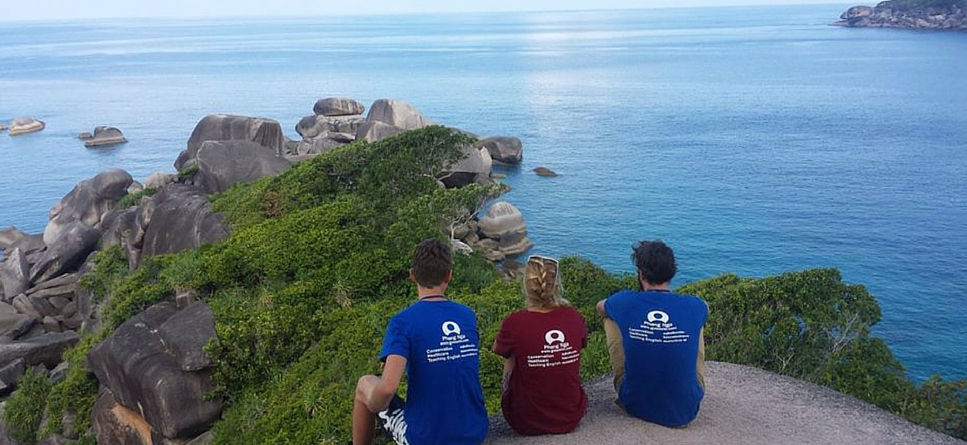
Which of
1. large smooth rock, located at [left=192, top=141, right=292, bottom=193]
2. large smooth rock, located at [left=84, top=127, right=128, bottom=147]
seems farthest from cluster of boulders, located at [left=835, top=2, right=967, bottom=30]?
large smooth rock, located at [left=192, top=141, right=292, bottom=193]

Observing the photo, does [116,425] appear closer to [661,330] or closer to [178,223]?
[178,223]

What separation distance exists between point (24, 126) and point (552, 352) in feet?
270

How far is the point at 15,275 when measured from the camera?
33.7m

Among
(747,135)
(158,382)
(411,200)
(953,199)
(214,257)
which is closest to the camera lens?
(158,382)

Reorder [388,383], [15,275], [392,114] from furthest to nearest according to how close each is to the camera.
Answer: [392,114] → [15,275] → [388,383]

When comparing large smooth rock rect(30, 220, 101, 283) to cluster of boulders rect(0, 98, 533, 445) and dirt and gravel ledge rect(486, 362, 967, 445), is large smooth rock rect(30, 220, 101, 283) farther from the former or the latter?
dirt and gravel ledge rect(486, 362, 967, 445)

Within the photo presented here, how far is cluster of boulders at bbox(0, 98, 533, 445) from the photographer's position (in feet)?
51.1

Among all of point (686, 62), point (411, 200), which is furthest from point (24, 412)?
point (686, 62)

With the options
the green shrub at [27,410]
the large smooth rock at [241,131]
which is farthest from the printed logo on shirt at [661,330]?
the large smooth rock at [241,131]

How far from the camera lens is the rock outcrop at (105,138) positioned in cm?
6700

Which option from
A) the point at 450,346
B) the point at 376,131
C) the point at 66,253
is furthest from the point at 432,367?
the point at 376,131

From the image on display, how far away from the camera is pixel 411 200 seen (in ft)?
75.5

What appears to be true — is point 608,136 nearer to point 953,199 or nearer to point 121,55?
point 953,199

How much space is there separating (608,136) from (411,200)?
4558cm
